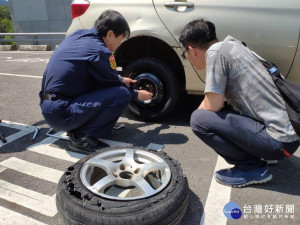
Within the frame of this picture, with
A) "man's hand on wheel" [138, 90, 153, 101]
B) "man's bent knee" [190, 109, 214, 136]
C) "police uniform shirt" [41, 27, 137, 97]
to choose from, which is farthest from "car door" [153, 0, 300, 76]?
"man's bent knee" [190, 109, 214, 136]

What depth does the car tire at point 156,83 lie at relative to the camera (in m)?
3.17

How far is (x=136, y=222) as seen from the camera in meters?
1.59

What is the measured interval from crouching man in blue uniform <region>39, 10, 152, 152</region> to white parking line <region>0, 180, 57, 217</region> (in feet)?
2.30

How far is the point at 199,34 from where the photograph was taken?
6.77 ft

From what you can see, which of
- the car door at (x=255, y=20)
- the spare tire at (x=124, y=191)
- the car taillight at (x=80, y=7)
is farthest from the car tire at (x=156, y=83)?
the spare tire at (x=124, y=191)

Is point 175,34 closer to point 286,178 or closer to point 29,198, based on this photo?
point 286,178

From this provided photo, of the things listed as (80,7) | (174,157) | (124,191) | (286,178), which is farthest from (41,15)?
(286,178)

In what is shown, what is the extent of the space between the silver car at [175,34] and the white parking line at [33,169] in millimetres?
1265

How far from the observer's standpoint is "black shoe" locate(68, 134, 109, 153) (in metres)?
2.77

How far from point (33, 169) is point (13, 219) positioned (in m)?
0.65

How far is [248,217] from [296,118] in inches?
28.0

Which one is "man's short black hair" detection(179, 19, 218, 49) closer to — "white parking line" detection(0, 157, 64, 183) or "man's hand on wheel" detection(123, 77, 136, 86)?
"man's hand on wheel" detection(123, 77, 136, 86)

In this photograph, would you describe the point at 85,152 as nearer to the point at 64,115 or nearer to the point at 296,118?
Answer: the point at 64,115

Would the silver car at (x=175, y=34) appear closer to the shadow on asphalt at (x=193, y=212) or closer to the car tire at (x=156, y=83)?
the car tire at (x=156, y=83)
